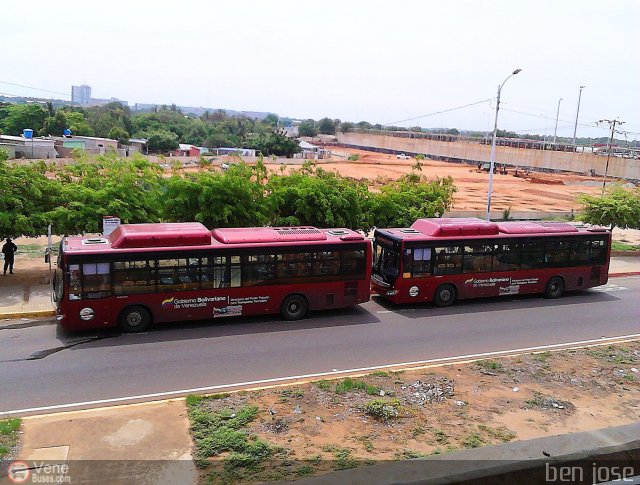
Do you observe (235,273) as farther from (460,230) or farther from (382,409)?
→ (460,230)

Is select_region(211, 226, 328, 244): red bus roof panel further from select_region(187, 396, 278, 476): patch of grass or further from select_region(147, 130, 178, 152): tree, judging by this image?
select_region(147, 130, 178, 152): tree

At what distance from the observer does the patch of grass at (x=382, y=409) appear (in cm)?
1042

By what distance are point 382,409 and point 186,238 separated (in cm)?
767

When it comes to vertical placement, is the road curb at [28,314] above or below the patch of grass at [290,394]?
below

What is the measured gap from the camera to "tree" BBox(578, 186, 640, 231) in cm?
3061

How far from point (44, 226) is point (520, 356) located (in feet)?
49.2

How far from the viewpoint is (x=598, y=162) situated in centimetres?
9000

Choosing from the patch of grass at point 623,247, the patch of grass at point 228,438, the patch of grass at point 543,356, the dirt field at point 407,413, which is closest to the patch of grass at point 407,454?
the dirt field at point 407,413

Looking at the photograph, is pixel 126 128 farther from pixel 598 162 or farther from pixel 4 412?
pixel 4 412

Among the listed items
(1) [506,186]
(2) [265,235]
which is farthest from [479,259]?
(1) [506,186]

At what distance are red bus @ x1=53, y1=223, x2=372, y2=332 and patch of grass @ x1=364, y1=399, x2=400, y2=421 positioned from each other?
21.6 ft

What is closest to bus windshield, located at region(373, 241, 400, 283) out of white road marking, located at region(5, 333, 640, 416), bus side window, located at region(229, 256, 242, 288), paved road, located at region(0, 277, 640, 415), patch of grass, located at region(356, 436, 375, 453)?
paved road, located at region(0, 277, 640, 415)

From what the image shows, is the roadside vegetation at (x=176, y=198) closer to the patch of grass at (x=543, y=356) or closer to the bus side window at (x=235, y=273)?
the bus side window at (x=235, y=273)

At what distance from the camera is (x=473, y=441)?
9.48m
